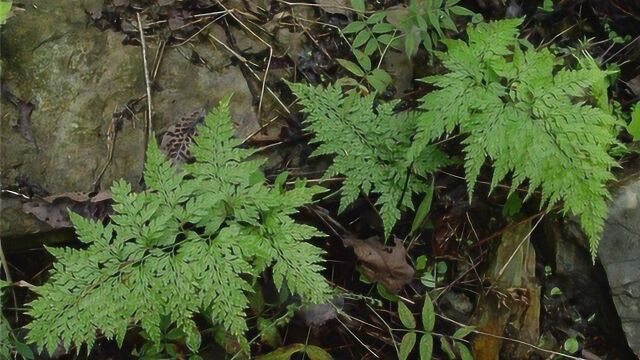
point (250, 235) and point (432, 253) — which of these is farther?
point (432, 253)

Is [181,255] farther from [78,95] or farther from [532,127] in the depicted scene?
[532,127]

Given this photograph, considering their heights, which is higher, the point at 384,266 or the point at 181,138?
the point at 181,138

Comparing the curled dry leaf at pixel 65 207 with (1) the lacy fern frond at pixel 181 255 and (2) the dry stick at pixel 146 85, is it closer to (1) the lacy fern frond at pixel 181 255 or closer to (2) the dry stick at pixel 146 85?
(1) the lacy fern frond at pixel 181 255

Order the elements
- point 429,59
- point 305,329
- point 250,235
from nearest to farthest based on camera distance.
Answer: point 250,235, point 305,329, point 429,59

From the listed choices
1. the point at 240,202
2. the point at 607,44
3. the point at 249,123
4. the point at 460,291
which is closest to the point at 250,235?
the point at 240,202

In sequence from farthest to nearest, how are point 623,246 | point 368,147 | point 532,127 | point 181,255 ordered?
point 623,246, point 368,147, point 532,127, point 181,255

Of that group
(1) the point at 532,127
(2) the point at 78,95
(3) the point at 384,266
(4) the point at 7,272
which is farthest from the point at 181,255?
(1) the point at 532,127

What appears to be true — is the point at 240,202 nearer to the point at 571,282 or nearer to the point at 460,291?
the point at 460,291

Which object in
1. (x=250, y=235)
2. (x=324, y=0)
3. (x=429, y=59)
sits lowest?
(x=250, y=235)
